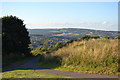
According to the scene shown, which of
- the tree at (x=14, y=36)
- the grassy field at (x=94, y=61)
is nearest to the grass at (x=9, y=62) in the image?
the tree at (x=14, y=36)

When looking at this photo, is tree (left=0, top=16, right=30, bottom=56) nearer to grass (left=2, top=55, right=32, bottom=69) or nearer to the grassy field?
grass (left=2, top=55, right=32, bottom=69)

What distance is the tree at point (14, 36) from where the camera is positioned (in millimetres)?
30688

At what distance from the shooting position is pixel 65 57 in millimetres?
15617

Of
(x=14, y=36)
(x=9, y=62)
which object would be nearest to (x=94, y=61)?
(x=9, y=62)

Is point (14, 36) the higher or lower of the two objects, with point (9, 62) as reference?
higher

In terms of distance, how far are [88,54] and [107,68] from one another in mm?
2791

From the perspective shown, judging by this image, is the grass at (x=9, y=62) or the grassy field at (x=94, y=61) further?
the grass at (x=9, y=62)

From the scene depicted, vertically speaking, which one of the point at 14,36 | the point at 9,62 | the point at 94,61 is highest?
the point at 14,36

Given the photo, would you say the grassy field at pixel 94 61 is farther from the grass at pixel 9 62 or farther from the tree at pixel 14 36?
the tree at pixel 14 36

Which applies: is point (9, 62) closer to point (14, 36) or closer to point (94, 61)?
point (14, 36)

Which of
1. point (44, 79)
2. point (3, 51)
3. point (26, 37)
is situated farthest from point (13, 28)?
point (44, 79)

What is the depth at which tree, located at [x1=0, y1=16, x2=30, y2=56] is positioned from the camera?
101 ft

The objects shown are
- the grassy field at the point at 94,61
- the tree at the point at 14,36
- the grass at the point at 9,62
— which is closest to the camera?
the grassy field at the point at 94,61

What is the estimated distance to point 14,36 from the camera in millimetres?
33875
